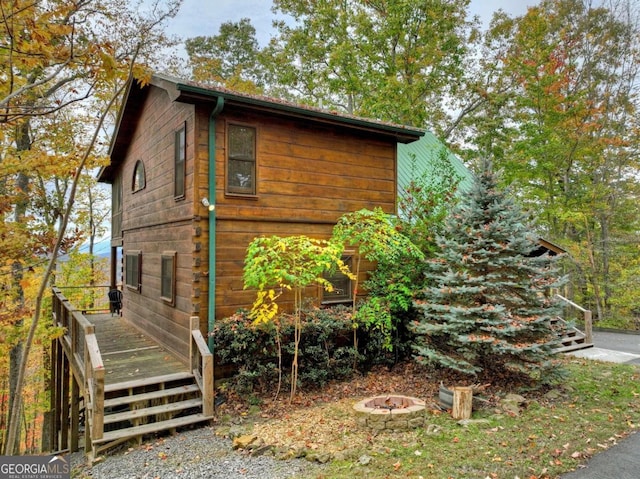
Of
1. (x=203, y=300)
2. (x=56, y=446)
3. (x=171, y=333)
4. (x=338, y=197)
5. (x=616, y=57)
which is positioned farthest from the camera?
(x=616, y=57)

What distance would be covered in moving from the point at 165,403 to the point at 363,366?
3960 mm

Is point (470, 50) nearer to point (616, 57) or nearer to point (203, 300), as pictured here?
point (616, 57)

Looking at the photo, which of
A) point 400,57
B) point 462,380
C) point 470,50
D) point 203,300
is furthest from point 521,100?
point 203,300

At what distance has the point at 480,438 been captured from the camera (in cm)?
502

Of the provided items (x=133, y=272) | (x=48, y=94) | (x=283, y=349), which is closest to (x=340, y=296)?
(x=283, y=349)

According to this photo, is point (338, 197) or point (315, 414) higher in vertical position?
point (338, 197)

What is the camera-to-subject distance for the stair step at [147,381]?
234 inches

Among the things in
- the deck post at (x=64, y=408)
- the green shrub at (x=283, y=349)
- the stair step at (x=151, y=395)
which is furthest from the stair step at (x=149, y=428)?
the deck post at (x=64, y=408)

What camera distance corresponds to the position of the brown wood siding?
7.23m

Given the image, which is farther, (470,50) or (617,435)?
(470,50)

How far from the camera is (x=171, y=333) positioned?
7.95m

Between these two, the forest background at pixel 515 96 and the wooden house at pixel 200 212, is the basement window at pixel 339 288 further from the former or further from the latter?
the forest background at pixel 515 96

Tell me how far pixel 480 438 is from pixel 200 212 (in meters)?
5.57

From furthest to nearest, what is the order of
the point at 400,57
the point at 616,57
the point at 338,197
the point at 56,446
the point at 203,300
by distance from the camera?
the point at 400,57 → the point at 616,57 → the point at 56,446 → the point at 338,197 → the point at 203,300
